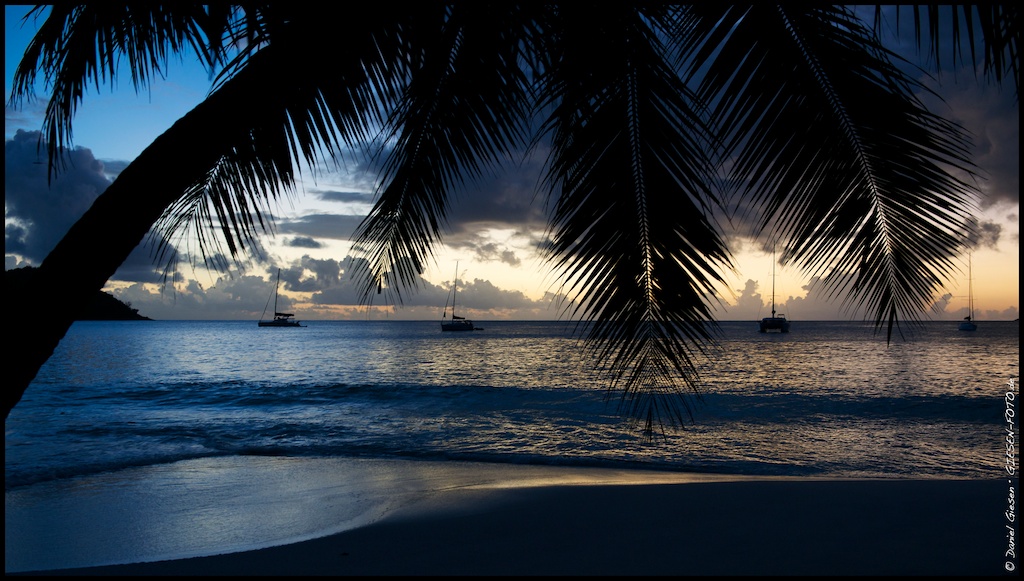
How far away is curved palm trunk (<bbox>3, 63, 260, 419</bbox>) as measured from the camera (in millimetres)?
1513

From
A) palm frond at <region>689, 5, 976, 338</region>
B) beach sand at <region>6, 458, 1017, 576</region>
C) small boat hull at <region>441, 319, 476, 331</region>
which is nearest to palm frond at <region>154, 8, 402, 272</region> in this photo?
palm frond at <region>689, 5, 976, 338</region>

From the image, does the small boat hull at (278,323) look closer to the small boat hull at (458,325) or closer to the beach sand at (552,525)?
the small boat hull at (458,325)

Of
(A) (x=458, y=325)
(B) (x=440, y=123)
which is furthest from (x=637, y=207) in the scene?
(A) (x=458, y=325)

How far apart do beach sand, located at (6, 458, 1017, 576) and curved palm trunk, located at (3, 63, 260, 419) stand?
11.1 ft

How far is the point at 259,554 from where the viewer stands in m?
4.83

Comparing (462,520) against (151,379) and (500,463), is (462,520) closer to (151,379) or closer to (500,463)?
(500,463)

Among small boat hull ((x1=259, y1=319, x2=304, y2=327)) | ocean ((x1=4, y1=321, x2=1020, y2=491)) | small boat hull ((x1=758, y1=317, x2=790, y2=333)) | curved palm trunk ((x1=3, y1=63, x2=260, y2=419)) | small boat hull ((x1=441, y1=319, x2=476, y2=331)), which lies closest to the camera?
curved palm trunk ((x1=3, y1=63, x2=260, y2=419))

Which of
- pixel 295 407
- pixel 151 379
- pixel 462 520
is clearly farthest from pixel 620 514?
pixel 151 379

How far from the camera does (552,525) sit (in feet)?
17.9

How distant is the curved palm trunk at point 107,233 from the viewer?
1.51 metres

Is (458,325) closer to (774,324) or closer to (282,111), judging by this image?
(774,324)

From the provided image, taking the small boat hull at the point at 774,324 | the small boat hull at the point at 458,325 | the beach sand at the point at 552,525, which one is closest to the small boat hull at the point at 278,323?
the small boat hull at the point at 458,325

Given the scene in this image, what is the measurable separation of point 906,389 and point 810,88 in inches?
896

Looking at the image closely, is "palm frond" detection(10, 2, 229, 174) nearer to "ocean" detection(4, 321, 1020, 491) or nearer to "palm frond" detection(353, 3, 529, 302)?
"palm frond" detection(353, 3, 529, 302)
